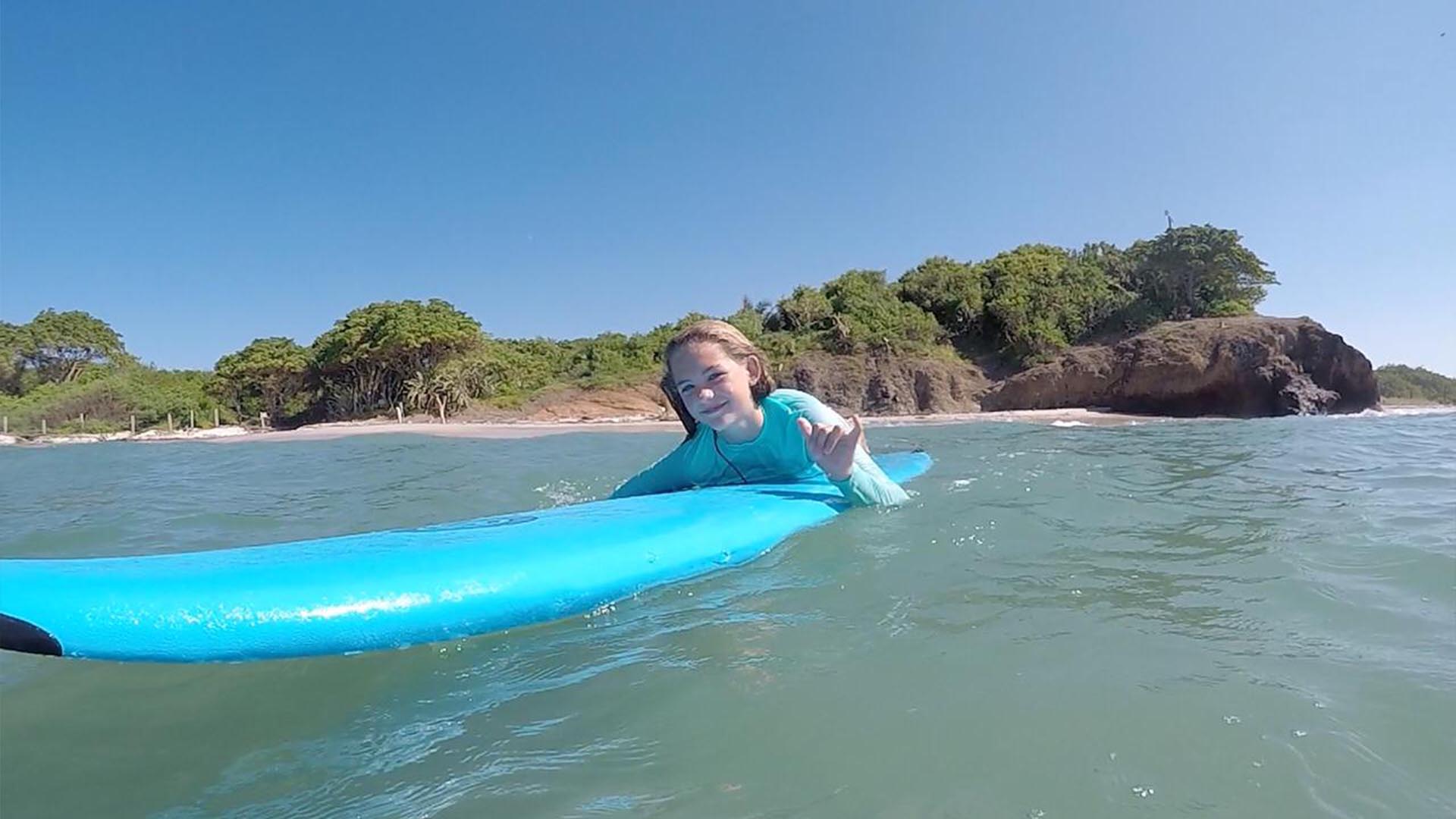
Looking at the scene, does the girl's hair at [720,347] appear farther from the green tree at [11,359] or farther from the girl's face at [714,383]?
the green tree at [11,359]

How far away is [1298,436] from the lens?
845cm

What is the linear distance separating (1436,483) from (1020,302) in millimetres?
19670

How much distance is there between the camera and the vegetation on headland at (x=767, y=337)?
22219mm

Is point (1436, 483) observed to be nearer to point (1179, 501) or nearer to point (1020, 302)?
point (1179, 501)

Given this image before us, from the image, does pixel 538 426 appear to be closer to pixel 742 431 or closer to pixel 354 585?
pixel 742 431

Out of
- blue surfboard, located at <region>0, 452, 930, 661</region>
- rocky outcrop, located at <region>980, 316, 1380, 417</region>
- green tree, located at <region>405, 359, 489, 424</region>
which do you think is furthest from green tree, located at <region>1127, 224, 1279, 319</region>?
blue surfboard, located at <region>0, 452, 930, 661</region>

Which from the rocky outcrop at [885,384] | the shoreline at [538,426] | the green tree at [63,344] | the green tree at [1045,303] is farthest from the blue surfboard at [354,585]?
the green tree at [63,344]

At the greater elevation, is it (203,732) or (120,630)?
(120,630)

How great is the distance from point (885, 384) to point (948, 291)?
500cm

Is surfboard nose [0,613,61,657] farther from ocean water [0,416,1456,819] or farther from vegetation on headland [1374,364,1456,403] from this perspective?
vegetation on headland [1374,364,1456,403]

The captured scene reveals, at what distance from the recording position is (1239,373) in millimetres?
19531

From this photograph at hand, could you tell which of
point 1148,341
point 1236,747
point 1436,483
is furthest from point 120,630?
point 1148,341

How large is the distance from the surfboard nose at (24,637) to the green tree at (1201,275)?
1001 inches

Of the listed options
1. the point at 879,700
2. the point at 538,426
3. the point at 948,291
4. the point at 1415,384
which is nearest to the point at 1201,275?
the point at 948,291
